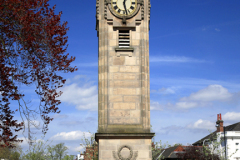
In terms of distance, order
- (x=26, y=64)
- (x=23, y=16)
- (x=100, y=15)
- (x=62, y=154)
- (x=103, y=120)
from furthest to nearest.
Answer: (x=62, y=154) → (x=100, y=15) → (x=103, y=120) → (x=26, y=64) → (x=23, y=16)

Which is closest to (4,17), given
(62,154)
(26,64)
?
(26,64)

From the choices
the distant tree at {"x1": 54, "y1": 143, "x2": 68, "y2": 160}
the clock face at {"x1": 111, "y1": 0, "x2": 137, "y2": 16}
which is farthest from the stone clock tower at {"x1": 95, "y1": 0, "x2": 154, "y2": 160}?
the distant tree at {"x1": 54, "y1": 143, "x2": 68, "y2": 160}

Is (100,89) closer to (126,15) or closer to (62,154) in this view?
(126,15)

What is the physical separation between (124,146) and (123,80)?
4.48m

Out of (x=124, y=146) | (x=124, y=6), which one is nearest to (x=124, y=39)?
(x=124, y=6)

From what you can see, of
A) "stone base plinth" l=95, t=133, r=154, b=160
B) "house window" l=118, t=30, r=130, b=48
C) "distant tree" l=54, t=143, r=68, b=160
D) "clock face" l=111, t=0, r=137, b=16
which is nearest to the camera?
"stone base plinth" l=95, t=133, r=154, b=160

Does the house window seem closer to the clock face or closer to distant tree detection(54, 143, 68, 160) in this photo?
the clock face

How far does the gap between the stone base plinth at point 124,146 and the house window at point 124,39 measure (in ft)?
20.8

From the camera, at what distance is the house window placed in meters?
24.5

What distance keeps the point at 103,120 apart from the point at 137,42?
6020 mm

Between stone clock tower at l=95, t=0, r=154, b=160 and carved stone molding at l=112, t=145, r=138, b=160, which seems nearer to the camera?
carved stone molding at l=112, t=145, r=138, b=160

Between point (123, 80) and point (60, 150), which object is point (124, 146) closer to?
point (123, 80)

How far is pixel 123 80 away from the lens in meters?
23.8

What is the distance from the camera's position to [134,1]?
25.2m
